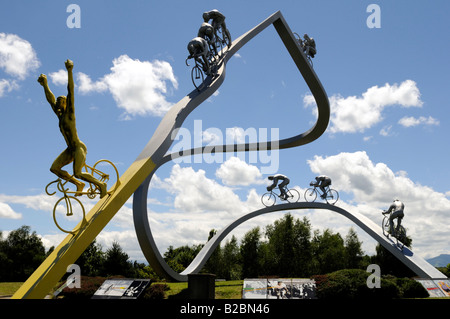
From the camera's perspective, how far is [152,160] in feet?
28.8

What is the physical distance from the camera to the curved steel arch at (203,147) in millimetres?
9688

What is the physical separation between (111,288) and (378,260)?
84.6ft

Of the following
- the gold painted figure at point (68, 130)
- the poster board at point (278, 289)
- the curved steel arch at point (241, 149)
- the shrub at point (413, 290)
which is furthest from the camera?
the shrub at point (413, 290)

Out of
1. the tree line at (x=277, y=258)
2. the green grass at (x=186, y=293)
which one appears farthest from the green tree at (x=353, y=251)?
the green grass at (x=186, y=293)

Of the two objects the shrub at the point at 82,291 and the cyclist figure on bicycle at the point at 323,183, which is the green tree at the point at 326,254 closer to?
the cyclist figure on bicycle at the point at 323,183

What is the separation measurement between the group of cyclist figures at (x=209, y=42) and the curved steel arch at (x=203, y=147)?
0.33m

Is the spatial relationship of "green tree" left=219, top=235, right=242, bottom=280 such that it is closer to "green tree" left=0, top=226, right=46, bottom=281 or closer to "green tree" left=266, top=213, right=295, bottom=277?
"green tree" left=266, top=213, right=295, bottom=277

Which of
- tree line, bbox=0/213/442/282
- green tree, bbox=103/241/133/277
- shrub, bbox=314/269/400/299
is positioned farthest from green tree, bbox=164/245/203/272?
shrub, bbox=314/269/400/299

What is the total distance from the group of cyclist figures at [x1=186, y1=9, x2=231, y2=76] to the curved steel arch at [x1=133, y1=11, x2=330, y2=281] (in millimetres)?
326

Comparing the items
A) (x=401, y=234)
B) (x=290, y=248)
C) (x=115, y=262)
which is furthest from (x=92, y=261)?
(x=401, y=234)

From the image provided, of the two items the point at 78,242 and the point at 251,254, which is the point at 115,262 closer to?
the point at 251,254

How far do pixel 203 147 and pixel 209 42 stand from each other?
567 cm
